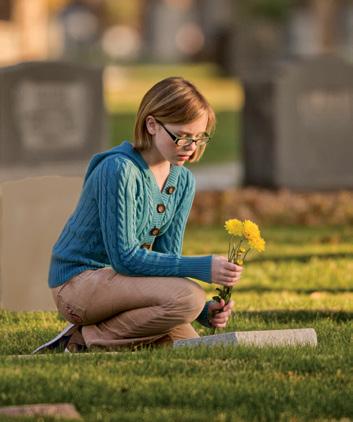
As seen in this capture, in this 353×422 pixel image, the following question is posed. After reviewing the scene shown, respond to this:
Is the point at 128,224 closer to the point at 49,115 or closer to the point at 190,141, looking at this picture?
the point at 190,141

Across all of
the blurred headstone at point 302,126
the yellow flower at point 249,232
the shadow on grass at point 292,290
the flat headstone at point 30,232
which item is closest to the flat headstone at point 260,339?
the yellow flower at point 249,232

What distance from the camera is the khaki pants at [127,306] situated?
6113 millimetres

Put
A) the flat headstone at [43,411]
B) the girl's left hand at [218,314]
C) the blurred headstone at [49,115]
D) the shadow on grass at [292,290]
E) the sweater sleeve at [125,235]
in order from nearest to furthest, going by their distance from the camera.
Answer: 1. the flat headstone at [43,411]
2. the sweater sleeve at [125,235]
3. the girl's left hand at [218,314]
4. the shadow on grass at [292,290]
5. the blurred headstone at [49,115]

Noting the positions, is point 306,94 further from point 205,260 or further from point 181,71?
point 181,71

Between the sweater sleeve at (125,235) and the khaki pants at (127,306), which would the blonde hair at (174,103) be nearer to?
the sweater sleeve at (125,235)

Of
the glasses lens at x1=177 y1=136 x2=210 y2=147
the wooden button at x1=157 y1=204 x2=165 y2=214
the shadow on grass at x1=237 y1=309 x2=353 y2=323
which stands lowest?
the shadow on grass at x1=237 y1=309 x2=353 y2=323

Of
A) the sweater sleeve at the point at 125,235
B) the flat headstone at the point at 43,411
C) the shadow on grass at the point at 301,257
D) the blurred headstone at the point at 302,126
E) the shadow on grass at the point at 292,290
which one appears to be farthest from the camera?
the blurred headstone at the point at 302,126

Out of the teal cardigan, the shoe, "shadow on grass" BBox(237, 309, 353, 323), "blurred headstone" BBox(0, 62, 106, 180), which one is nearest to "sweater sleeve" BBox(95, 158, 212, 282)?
the teal cardigan

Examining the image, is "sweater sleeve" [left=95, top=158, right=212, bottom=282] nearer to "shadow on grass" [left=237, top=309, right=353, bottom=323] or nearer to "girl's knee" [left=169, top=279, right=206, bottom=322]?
"girl's knee" [left=169, top=279, right=206, bottom=322]

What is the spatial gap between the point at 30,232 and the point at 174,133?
216 centimetres


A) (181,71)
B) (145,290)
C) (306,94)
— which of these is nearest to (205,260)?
(145,290)

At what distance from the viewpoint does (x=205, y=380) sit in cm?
539

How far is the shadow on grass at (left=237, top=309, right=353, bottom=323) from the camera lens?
7410 millimetres

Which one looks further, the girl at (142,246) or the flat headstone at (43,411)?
the girl at (142,246)
